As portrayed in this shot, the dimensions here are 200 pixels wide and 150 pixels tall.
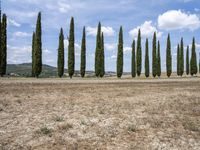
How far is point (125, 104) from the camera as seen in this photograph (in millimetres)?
16828

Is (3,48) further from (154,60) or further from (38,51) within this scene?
(154,60)

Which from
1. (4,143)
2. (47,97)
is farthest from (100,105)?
(4,143)

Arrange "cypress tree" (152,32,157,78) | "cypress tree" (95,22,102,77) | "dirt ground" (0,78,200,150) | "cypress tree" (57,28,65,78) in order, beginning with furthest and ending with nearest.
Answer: "cypress tree" (152,32,157,78) < "cypress tree" (95,22,102,77) < "cypress tree" (57,28,65,78) < "dirt ground" (0,78,200,150)

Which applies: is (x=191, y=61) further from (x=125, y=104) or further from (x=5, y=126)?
(x=5, y=126)

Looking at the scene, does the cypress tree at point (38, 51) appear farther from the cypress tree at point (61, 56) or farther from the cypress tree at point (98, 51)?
the cypress tree at point (98, 51)

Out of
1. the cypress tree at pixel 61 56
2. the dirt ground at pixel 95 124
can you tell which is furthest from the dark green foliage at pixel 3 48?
the dirt ground at pixel 95 124

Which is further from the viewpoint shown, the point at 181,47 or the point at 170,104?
the point at 181,47

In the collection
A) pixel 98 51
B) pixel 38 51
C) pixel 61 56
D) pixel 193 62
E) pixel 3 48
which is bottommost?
pixel 61 56

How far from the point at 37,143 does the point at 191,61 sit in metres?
81.1

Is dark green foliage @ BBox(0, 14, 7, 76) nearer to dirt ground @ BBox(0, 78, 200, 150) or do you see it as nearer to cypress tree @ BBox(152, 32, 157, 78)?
dirt ground @ BBox(0, 78, 200, 150)

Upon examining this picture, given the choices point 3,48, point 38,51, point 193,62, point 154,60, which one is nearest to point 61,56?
point 38,51

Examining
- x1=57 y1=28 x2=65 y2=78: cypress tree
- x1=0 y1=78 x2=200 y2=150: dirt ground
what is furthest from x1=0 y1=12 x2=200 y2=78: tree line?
x1=0 y1=78 x2=200 y2=150: dirt ground

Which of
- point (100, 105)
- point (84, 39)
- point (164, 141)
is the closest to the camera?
point (164, 141)

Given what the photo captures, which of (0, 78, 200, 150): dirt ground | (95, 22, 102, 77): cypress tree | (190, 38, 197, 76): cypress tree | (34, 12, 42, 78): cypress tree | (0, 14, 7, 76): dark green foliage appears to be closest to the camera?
(0, 78, 200, 150): dirt ground
